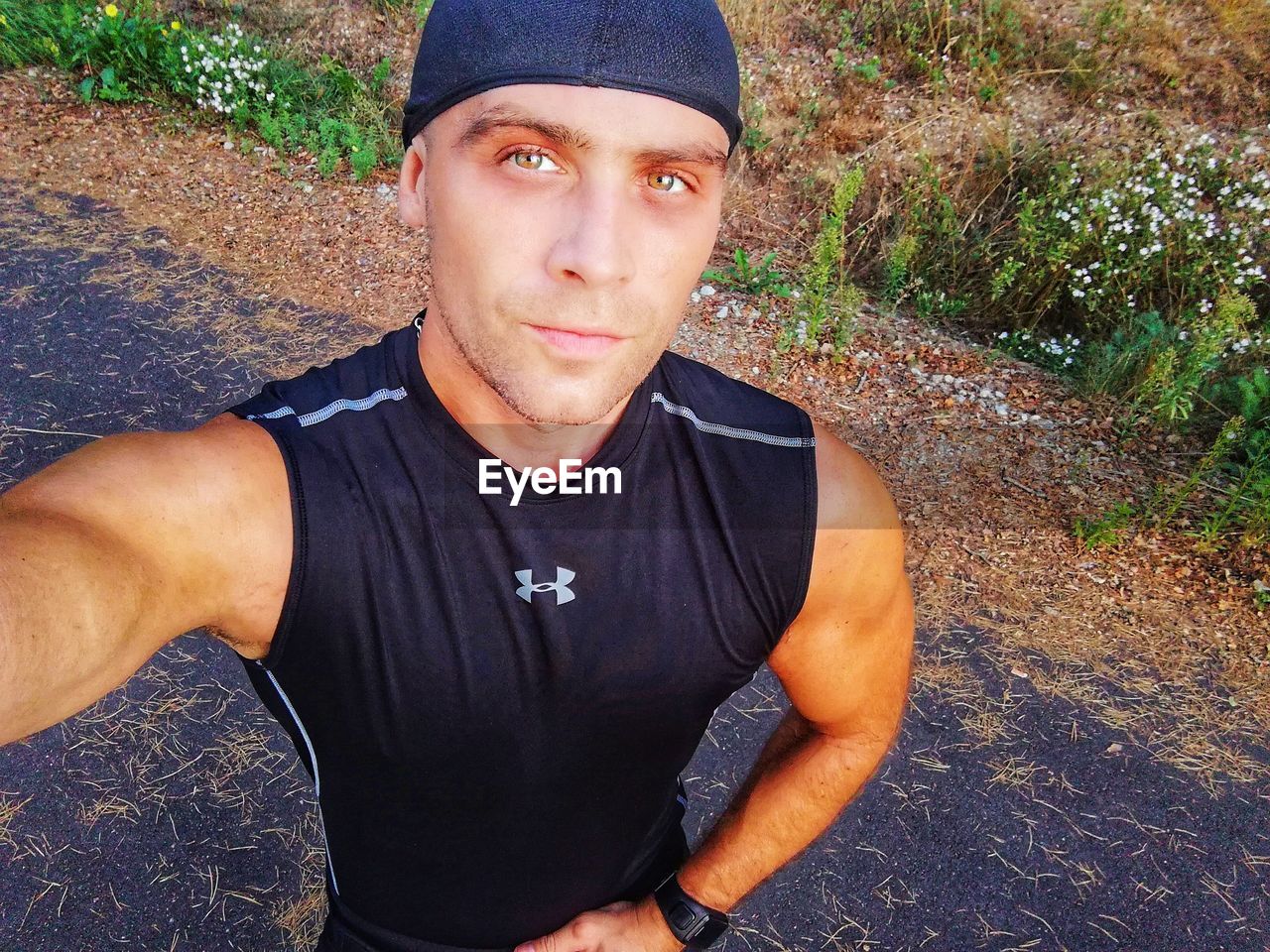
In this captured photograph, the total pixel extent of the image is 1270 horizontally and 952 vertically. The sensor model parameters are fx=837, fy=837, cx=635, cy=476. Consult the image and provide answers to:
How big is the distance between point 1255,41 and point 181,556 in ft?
29.1

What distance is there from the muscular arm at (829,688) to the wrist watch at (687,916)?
0.02 m

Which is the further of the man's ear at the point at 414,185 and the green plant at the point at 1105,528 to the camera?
the green plant at the point at 1105,528

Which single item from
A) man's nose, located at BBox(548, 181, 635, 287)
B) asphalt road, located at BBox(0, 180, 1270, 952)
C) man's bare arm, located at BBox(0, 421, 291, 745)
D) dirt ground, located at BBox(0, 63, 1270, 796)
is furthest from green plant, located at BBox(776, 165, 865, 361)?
man's bare arm, located at BBox(0, 421, 291, 745)

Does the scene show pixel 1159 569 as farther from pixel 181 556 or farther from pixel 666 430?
pixel 181 556

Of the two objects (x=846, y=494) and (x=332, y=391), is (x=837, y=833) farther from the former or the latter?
(x=332, y=391)

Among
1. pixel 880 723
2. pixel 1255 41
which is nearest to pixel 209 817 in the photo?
pixel 880 723

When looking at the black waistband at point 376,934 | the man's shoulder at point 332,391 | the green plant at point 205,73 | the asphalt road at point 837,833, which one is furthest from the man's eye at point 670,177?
the green plant at point 205,73

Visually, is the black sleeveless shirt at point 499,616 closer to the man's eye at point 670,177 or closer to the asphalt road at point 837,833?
the man's eye at point 670,177

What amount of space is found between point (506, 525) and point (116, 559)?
0.55 meters

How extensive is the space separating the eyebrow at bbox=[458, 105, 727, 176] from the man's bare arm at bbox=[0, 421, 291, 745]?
0.59 metres

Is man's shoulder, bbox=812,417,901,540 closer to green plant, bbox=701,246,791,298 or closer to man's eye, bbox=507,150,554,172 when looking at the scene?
man's eye, bbox=507,150,554,172

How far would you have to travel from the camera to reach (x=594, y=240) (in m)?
1.25

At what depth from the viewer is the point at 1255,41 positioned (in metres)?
6.88

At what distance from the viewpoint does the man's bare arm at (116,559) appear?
1.06m
